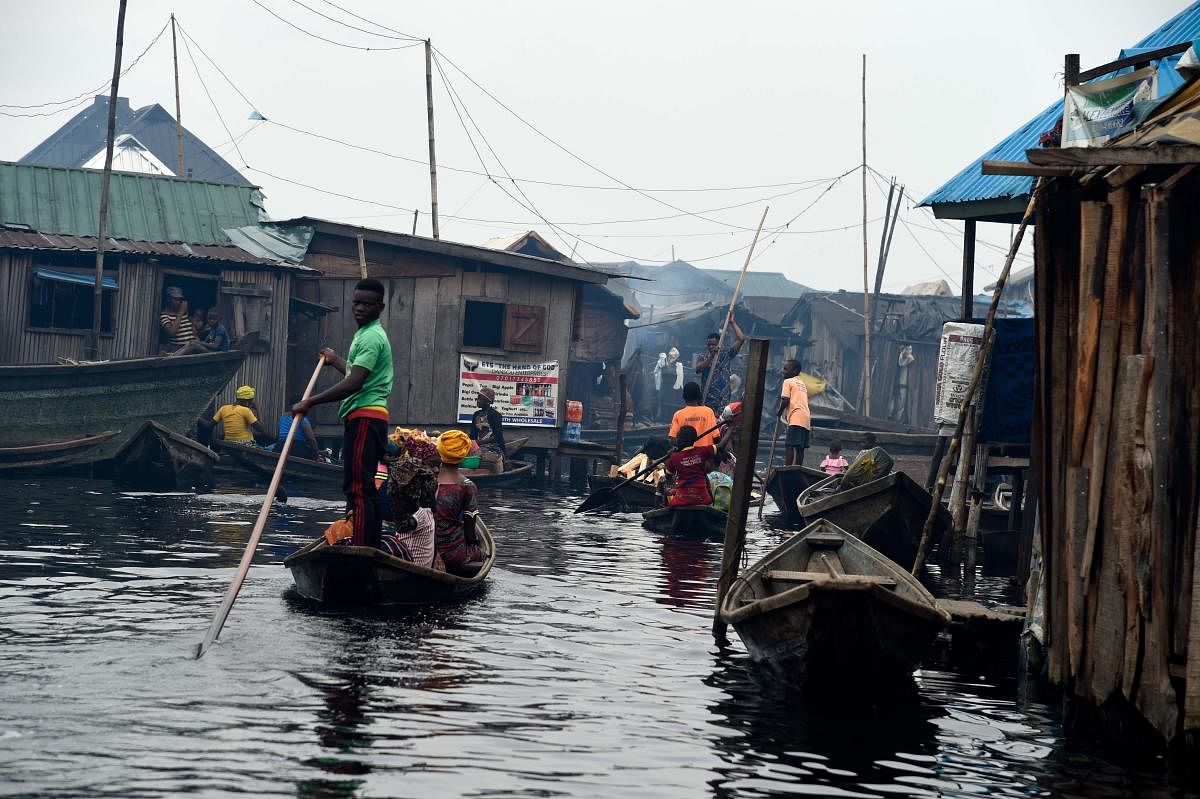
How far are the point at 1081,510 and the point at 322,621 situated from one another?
484 centimetres

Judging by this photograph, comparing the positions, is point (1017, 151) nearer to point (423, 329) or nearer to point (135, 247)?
point (423, 329)

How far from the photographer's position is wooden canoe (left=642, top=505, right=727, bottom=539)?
16156 mm

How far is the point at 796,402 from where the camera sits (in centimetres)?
1973

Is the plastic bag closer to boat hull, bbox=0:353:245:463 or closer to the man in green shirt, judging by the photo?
the man in green shirt

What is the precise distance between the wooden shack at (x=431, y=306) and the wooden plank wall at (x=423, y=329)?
0.02m

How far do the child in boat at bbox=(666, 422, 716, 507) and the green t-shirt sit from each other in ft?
22.2

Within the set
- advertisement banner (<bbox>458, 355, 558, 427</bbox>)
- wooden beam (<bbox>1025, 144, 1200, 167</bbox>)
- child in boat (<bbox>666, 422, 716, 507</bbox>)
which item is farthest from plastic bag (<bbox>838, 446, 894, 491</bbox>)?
advertisement banner (<bbox>458, 355, 558, 427</bbox>)

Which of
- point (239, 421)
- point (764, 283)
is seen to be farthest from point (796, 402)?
point (764, 283)

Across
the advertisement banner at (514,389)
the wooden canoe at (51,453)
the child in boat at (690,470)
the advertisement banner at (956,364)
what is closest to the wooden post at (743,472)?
the advertisement banner at (956,364)

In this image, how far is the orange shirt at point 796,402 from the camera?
1970 centimetres

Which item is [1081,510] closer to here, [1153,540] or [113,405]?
[1153,540]

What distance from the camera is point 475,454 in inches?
859

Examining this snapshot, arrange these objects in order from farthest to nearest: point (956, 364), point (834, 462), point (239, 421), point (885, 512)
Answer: point (239, 421), point (834, 462), point (885, 512), point (956, 364)

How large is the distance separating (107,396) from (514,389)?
7.71 m
